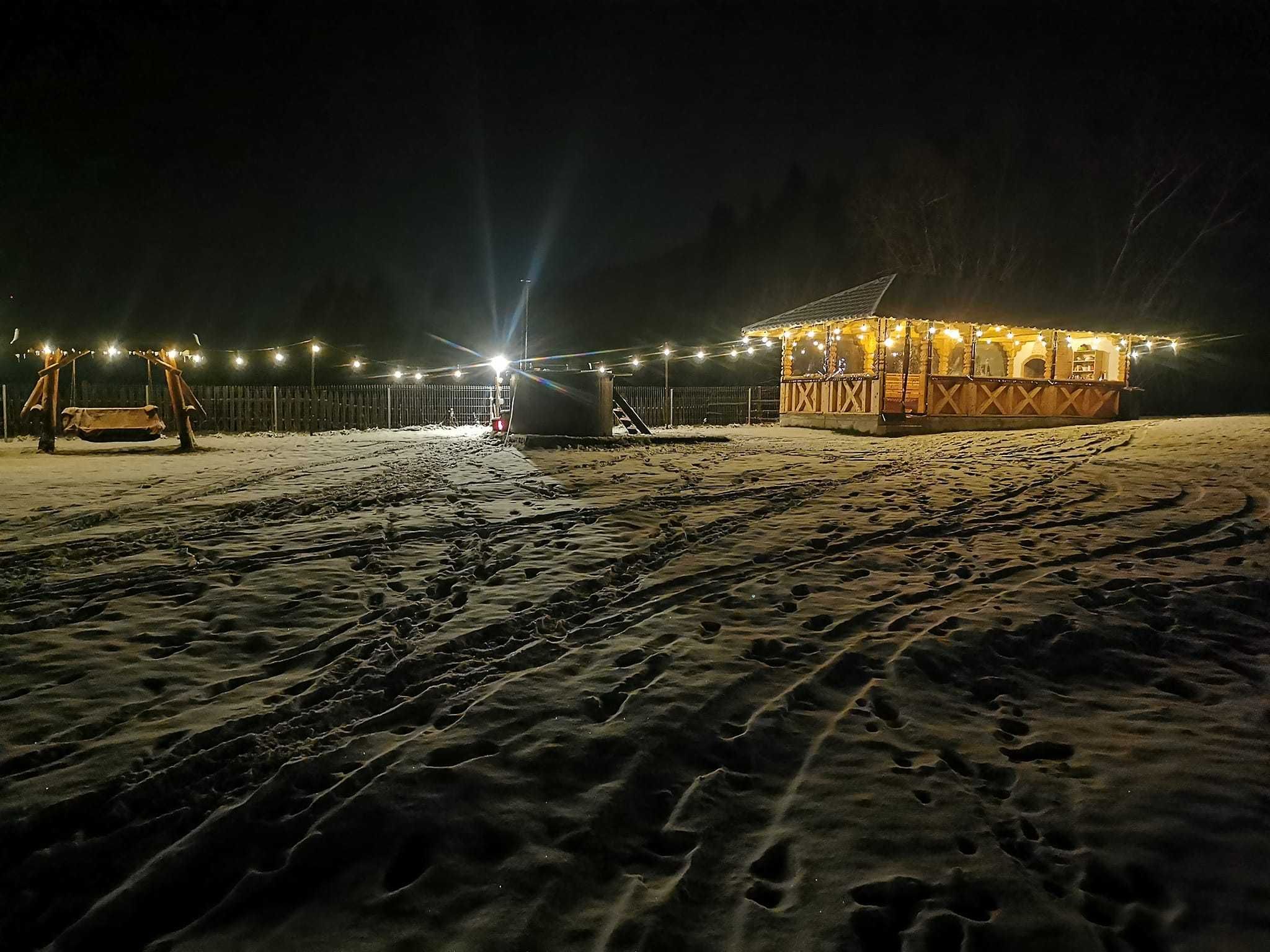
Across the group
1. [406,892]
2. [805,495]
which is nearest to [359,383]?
[805,495]

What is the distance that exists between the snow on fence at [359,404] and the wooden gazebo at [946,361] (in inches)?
140

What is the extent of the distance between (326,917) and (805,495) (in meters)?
7.29

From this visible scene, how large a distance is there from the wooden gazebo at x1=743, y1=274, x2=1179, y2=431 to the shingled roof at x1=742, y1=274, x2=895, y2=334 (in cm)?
5

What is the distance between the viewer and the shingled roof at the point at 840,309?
1947 cm

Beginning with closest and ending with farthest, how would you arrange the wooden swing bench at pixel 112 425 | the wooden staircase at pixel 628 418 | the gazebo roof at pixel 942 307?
1. the wooden swing bench at pixel 112 425
2. the wooden staircase at pixel 628 418
3. the gazebo roof at pixel 942 307

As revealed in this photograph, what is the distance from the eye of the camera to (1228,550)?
217 inches

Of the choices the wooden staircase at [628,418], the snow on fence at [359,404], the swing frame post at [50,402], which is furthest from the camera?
the snow on fence at [359,404]

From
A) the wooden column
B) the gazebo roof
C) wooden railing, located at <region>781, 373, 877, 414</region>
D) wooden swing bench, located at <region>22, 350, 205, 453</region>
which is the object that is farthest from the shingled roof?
wooden swing bench, located at <region>22, 350, 205, 453</region>

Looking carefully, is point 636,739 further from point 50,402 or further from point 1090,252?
point 1090,252

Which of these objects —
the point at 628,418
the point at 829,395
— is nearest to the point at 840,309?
the point at 829,395

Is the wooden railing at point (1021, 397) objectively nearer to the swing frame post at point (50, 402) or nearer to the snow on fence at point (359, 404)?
the snow on fence at point (359, 404)

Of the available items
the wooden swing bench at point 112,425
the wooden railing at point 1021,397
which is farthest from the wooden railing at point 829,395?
the wooden swing bench at point 112,425

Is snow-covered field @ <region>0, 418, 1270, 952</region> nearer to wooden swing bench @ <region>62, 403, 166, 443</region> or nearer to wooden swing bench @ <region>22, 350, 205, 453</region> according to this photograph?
wooden swing bench @ <region>22, 350, 205, 453</region>

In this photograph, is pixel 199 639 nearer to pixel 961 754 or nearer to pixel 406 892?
pixel 406 892
